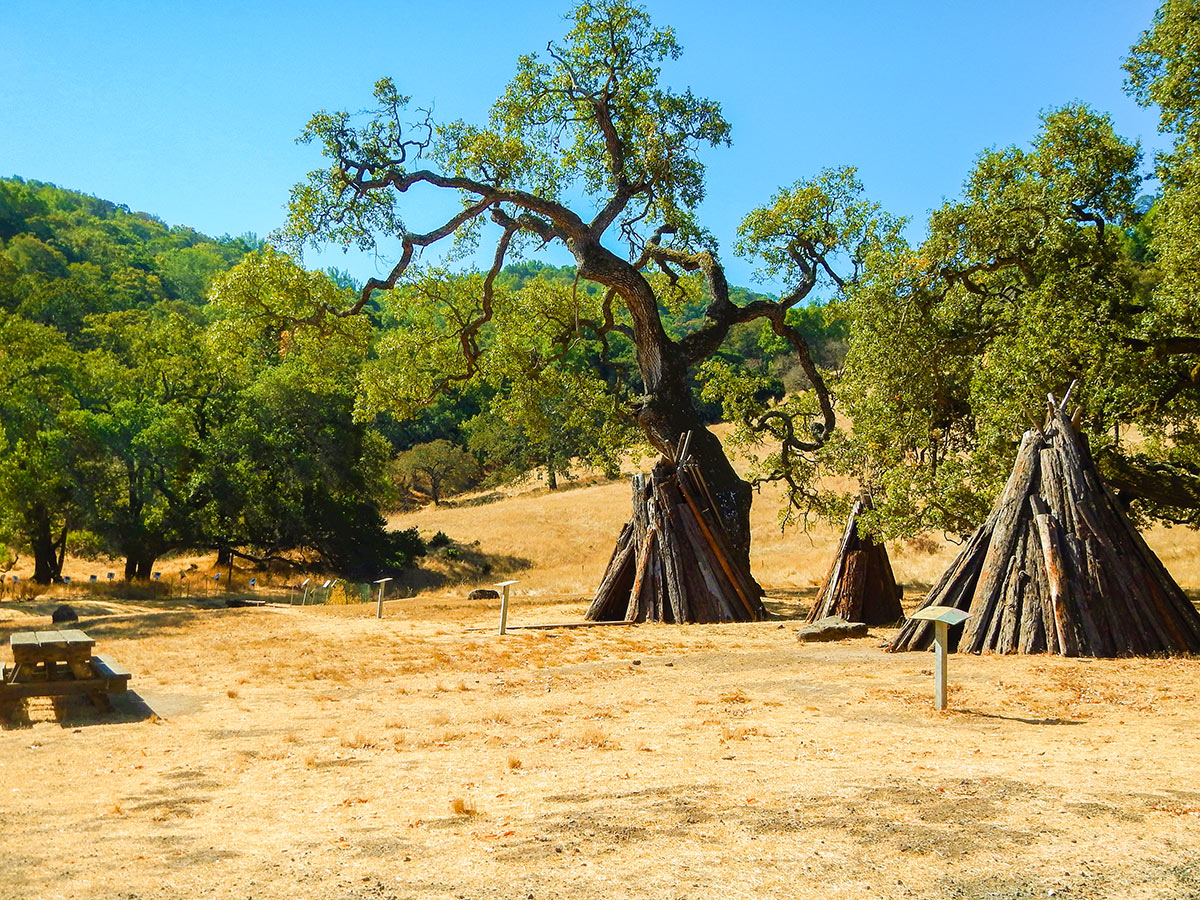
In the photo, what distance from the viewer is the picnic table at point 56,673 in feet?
30.2

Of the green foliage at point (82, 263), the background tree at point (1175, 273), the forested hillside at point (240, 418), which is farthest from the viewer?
the green foliage at point (82, 263)

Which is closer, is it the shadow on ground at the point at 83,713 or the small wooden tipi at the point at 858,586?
the shadow on ground at the point at 83,713

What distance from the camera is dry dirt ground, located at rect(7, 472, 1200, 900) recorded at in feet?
14.5

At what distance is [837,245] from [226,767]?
57.3ft

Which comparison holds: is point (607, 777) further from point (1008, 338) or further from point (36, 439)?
point (36, 439)

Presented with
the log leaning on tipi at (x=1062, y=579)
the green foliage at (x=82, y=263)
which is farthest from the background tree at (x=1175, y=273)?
the green foliage at (x=82, y=263)

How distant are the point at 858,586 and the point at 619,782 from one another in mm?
10035

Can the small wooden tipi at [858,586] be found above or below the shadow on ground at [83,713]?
above

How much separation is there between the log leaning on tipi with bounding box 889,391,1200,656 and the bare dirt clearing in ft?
1.87

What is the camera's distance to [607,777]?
634 cm

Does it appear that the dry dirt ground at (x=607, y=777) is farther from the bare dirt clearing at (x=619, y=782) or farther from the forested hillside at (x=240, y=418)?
the forested hillside at (x=240, y=418)

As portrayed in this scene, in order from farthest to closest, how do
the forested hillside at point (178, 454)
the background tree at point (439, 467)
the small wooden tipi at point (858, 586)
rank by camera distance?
the background tree at point (439, 467) < the forested hillside at point (178, 454) < the small wooden tipi at point (858, 586)

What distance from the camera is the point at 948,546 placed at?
3094 centimetres

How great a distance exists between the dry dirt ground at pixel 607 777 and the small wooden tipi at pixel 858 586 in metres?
1.77
